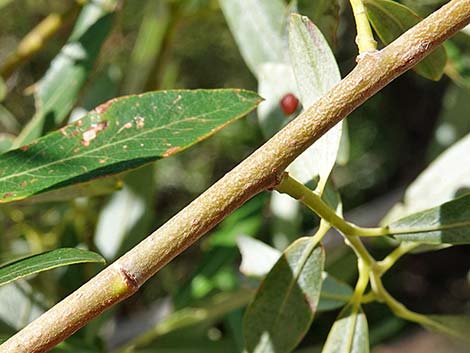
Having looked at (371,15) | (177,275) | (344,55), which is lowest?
(177,275)

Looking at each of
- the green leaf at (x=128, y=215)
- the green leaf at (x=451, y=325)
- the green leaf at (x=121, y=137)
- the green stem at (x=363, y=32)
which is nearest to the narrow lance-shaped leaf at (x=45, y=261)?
the green leaf at (x=121, y=137)

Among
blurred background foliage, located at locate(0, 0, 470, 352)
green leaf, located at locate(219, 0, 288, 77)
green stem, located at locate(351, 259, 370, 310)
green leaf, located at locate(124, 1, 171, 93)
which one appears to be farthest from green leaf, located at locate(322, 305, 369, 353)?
green leaf, located at locate(124, 1, 171, 93)

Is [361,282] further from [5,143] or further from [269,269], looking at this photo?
[5,143]

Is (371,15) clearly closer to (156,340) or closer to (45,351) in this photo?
(45,351)

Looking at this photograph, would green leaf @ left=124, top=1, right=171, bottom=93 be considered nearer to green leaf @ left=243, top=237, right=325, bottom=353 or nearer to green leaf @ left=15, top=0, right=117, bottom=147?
green leaf @ left=15, top=0, right=117, bottom=147

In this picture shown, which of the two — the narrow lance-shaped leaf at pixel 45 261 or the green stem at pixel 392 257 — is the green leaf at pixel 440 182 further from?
the narrow lance-shaped leaf at pixel 45 261

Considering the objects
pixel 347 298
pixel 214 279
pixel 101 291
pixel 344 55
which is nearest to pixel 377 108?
pixel 344 55

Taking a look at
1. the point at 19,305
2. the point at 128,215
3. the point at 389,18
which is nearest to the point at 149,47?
the point at 128,215
